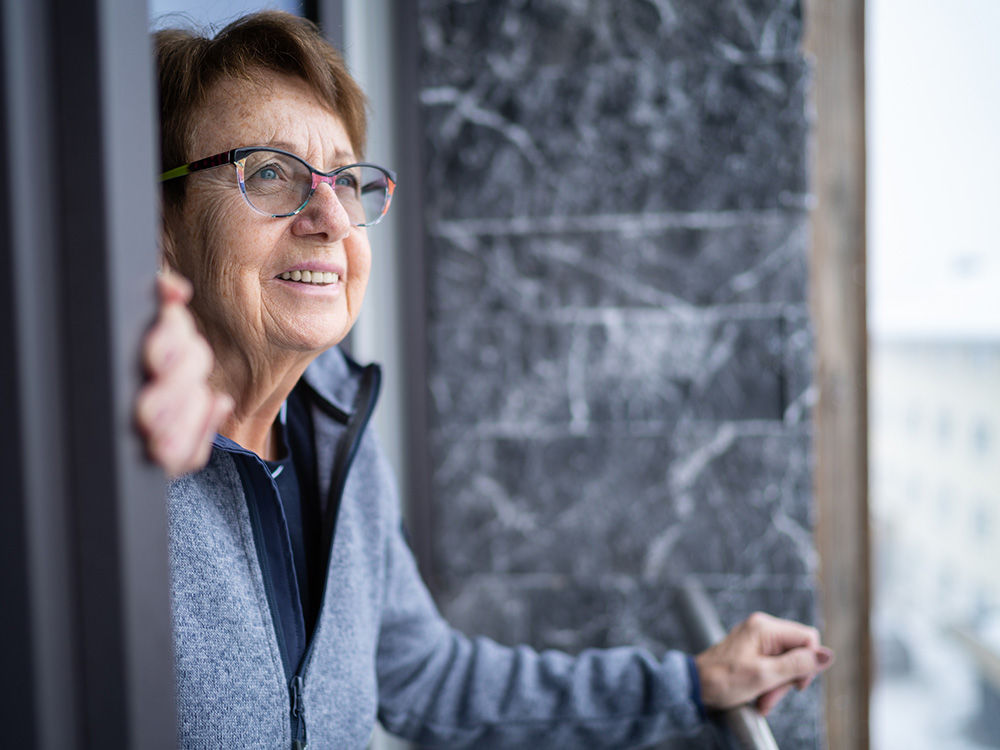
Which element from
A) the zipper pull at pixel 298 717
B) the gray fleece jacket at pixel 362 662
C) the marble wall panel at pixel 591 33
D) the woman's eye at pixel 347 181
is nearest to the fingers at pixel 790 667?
the gray fleece jacket at pixel 362 662

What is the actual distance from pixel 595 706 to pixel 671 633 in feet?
2.30

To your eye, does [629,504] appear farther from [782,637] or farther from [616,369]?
[782,637]

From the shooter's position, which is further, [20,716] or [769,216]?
[769,216]

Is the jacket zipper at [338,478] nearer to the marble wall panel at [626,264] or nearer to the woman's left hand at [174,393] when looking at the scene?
the woman's left hand at [174,393]

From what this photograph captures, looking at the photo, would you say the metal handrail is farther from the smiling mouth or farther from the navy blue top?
the smiling mouth

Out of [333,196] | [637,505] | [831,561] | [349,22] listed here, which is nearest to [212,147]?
[333,196]

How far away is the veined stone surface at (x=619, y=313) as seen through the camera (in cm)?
156

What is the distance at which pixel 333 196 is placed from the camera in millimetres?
735

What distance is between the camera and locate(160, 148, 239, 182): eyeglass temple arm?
67 centimetres

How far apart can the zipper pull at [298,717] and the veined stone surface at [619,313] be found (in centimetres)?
90

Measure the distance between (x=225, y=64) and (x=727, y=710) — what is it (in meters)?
1.00

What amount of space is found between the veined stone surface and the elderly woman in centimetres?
65

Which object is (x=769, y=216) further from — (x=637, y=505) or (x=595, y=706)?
(x=595, y=706)

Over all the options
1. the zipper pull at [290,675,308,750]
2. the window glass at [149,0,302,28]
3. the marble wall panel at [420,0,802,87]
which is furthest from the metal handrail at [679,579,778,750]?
the marble wall panel at [420,0,802,87]
